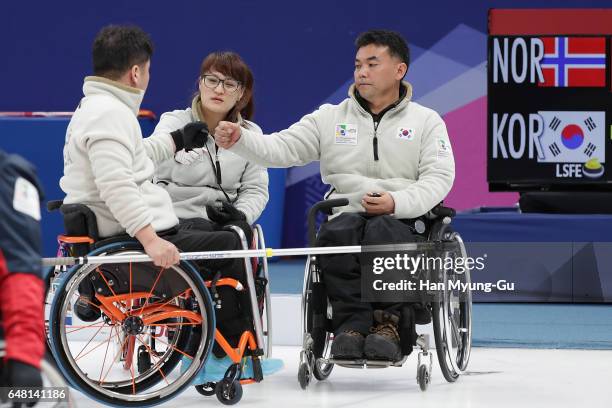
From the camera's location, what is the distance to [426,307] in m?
3.40

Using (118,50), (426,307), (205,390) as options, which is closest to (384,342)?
(426,307)

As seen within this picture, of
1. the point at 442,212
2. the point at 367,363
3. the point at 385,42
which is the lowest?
the point at 367,363

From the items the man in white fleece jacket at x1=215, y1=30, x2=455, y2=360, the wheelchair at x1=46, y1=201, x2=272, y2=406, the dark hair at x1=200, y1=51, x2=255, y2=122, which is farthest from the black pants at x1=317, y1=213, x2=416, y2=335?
the dark hair at x1=200, y1=51, x2=255, y2=122

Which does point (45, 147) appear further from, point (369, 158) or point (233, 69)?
point (369, 158)

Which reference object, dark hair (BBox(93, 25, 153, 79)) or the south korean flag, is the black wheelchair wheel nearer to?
dark hair (BBox(93, 25, 153, 79))

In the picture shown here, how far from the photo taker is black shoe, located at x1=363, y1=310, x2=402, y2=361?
3213mm

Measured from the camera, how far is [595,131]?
5449mm

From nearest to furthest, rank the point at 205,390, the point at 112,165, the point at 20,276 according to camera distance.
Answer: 1. the point at 20,276
2. the point at 112,165
3. the point at 205,390

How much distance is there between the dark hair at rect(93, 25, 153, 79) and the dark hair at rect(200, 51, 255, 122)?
60 centimetres

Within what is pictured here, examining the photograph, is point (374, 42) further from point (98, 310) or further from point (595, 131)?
point (595, 131)

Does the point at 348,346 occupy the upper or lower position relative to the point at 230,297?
lower

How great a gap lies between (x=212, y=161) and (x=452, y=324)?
3.12 feet

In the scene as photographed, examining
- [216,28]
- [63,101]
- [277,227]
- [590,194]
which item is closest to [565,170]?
[590,194]

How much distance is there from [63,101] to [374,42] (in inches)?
161
